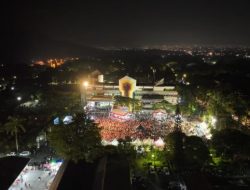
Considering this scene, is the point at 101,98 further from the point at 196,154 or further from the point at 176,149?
the point at 196,154

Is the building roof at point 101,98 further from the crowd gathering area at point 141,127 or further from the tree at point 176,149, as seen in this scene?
the tree at point 176,149

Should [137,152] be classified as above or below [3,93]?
below

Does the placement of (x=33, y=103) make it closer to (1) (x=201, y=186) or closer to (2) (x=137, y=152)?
(2) (x=137, y=152)

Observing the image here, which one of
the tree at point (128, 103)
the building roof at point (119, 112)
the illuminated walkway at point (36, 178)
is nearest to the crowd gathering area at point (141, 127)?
the building roof at point (119, 112)

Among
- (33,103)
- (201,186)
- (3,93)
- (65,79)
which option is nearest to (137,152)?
(201,186)

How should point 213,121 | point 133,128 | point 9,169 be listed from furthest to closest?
point 213,121
point 133,128
point 9,169

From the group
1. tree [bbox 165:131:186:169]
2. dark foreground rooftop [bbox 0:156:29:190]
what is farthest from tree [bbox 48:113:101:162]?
tree [bbox 165:131:186:169]

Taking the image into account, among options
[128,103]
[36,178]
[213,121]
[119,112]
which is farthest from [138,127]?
[36,178]

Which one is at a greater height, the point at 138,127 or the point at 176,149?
the point at 138,127
